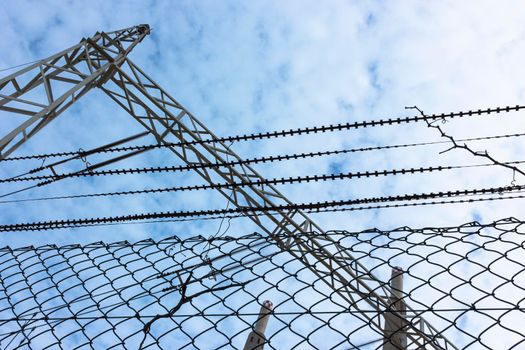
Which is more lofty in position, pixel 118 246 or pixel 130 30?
pixel 130 30

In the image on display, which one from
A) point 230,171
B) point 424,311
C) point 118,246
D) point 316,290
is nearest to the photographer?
point 424,311

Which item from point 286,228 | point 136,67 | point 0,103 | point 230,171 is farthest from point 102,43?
point 286,228

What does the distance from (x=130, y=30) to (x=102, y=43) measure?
151cm

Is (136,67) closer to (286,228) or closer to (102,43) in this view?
(102,43)

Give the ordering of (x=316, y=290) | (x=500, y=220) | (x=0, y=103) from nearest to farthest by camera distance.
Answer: (x=500, y=220) < (x=316, y=290) < (x=0, y=103)

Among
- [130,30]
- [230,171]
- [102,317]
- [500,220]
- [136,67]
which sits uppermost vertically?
[130,30]

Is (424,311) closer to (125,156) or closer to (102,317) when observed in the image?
(102,317)

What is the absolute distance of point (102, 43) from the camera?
11328 millimetres

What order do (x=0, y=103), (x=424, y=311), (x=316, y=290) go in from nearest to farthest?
(x=424, y=311) → (x=316, y=290) → (x=0, y=103)

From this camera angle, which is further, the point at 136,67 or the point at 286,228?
the point at 136,67

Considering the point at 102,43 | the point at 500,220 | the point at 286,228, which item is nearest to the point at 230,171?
the point at 286,228

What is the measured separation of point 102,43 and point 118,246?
9.68m

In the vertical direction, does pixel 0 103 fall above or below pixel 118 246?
above

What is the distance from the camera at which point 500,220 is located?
2.19 m
